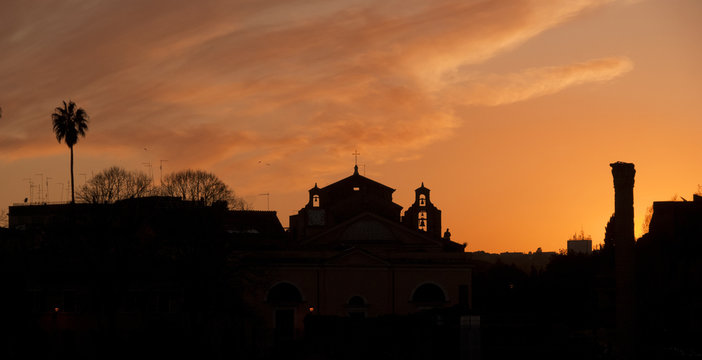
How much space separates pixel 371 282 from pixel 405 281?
2626 mm

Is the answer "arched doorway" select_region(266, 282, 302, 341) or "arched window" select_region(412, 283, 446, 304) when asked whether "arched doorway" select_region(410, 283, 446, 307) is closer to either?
"arched window" select_region(412, 283, 446, 304)

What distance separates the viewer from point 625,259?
51562 millimetres

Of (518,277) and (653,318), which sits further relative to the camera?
(518,277)

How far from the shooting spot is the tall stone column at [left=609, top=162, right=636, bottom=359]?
51.1 metres

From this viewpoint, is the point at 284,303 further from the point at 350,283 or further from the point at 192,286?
the point at 192,286

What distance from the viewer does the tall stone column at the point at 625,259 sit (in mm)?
51125

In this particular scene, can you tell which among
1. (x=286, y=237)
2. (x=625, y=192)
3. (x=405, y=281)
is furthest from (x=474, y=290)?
(x=625, y=192)

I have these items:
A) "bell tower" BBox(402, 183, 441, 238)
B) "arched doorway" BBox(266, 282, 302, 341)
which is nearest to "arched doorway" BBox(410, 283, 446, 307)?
"arched doorway" BBox(266, 282, 302, 341)

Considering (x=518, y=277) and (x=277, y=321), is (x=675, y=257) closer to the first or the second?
(x=277, y=321)

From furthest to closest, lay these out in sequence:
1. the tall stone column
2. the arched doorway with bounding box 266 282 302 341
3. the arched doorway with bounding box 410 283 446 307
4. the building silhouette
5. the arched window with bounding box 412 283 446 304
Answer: the arched window with bounding box 412 283 446 304
the arched doorway with bounding box 410 283 446 307
the arched doorway with bounding box 266 282 302 341
the building silhouette
the tall stone column

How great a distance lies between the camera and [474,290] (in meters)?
107

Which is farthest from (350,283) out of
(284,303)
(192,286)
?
(192,286)

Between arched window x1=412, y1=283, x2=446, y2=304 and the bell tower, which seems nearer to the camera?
arched window x1=412, y1=283, x2=446, y2=304

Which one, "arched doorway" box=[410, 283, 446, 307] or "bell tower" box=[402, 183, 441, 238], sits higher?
"bell tower" box=[402, 183, 441, 238]
